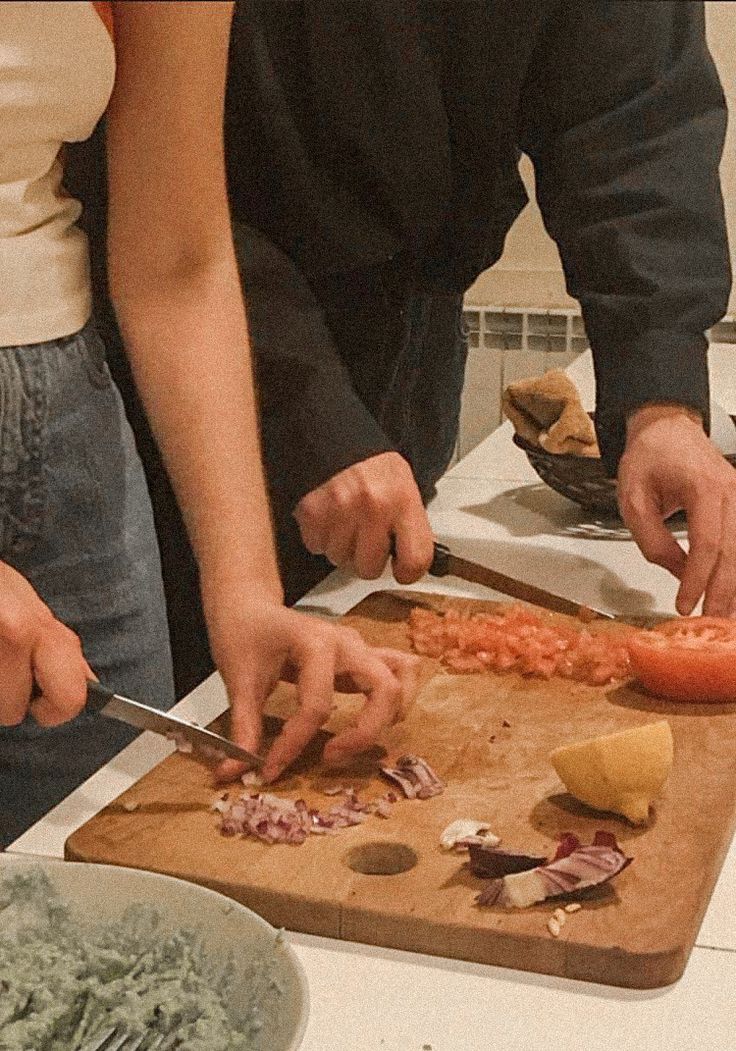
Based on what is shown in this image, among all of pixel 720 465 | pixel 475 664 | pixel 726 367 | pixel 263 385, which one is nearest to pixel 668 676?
pixel 475 664

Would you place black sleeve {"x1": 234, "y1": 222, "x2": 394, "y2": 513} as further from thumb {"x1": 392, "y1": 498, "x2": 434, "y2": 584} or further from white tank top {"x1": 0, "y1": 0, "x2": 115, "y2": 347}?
white tank top {"x1": 0, "y1": 0, "x2": 115, "y2": 347}

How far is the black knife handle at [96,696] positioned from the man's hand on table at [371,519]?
0.32 meters

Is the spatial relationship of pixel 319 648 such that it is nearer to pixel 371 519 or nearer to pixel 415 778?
pixel 415 778

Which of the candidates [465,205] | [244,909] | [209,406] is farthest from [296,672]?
[465,205]

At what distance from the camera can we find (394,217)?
104 centimetres

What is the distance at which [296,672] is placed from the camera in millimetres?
723

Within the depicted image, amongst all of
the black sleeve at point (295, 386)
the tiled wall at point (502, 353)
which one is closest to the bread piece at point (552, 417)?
the black sleeve at point (295, 386)

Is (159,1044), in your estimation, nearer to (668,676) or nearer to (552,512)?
(668,676)

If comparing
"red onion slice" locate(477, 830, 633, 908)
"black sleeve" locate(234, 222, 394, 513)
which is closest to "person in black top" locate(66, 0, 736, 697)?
"black sleeve" locate(234, 222, 394, 513)

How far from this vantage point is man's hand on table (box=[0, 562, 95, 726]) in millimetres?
550

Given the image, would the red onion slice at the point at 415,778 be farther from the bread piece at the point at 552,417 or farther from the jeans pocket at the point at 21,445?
the bread piece at the point at 552,417

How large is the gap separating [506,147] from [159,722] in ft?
1.89

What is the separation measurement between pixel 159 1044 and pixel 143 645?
44 cm

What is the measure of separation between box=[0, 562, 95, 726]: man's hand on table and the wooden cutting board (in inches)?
3.7
